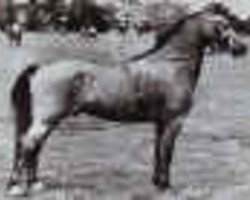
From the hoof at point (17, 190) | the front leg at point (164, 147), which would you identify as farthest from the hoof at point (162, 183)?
the hoof at point (17, 190)

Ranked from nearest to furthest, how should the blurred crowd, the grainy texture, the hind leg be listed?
1. the hind leg
2. the grainy texture
3. the blurred crowd

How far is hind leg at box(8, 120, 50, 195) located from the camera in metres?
5.55

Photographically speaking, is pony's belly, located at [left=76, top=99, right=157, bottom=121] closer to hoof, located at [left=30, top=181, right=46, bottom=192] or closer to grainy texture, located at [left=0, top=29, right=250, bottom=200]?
grainy texture, located at [left=0, top=29, right=250, bottom=200]

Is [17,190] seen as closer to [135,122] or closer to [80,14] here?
[135,122]

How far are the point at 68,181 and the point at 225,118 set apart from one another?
2710 mm

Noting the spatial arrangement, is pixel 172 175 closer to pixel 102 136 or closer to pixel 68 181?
pixel 68 181

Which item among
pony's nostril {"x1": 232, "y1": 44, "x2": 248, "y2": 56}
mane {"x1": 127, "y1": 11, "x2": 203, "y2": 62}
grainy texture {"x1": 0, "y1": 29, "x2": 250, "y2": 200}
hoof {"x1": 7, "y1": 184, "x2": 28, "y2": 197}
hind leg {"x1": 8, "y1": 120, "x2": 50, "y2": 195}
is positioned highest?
mane {"x1": 127, "y1": 11, "x2": 203, "y2": 62}

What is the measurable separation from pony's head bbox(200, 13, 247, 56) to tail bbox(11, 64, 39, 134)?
1013 mm

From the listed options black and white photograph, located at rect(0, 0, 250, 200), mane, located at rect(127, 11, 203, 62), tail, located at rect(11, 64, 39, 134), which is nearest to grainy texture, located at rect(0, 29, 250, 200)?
black and white photograph, located at rect(0, 0, 250, 200)

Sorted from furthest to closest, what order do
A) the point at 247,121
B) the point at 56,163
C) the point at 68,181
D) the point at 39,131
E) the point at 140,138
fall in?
the point at 247,121
the point at 140,138
the point at 56,163
the point at 68,181
the point at 39,131

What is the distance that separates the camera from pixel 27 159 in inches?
223

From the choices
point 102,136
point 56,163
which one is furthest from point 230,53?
point 102,136

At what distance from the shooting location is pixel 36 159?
574 cm

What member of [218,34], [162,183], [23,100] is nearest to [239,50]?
[218,34]
